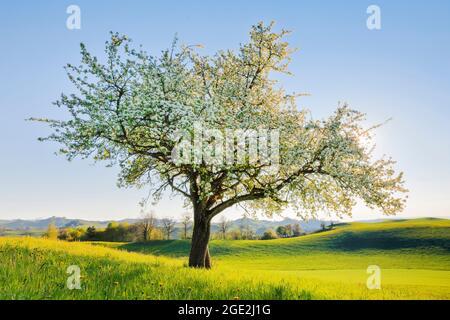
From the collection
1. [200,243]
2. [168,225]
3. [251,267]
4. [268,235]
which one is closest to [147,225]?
[168,225]

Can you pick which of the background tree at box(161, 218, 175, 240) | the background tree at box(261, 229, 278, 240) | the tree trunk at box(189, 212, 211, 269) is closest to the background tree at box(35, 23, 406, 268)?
the tree trunk at box(189, 212, 211, 269)

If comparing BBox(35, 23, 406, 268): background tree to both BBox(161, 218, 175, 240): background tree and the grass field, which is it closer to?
the grass field

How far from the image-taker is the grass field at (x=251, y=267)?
12120 millimetres

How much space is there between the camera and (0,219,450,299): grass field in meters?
12.1

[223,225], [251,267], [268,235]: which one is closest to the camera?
[251,267]

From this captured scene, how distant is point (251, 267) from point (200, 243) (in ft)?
121

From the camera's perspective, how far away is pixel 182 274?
53.1ft

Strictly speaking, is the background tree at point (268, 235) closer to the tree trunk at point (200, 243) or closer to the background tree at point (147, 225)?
the background tree at point (147, 225)

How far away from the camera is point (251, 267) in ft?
189

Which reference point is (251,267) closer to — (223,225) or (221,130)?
(221,130)
